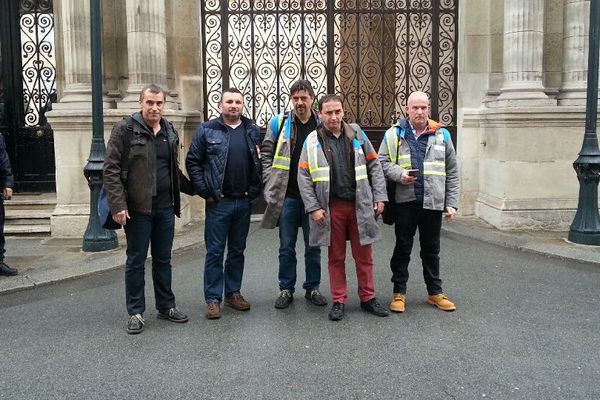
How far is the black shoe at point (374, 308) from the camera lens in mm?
5289

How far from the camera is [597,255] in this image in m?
7.33

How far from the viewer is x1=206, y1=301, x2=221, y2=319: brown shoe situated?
526 centimetres

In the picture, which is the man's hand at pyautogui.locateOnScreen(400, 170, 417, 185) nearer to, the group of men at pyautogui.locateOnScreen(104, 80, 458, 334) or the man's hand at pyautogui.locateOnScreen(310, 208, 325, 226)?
the group of men at pyautogui.locateOnScreen(104, 80, 458, 334)

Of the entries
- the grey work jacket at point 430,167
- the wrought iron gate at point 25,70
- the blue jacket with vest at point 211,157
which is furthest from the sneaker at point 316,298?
the wrought iron gate at point 25,70

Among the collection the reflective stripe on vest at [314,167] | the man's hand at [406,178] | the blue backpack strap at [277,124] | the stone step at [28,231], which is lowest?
the stone step at [28,231]

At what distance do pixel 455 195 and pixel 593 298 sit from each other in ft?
5.75

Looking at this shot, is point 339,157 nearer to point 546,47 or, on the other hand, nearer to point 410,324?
point 410,324

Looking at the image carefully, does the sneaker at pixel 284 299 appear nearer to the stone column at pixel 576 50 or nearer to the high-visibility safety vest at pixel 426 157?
the high-visibility safety vest at pixel 426 157

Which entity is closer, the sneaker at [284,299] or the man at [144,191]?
the man at [144,191]

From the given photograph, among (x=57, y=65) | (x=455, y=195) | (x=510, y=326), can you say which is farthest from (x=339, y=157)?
(x=57, y=65)

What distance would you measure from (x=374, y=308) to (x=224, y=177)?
5.57 feet

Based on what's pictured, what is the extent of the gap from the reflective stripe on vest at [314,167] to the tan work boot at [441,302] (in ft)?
4.88

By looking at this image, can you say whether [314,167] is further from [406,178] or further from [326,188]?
[406,178]

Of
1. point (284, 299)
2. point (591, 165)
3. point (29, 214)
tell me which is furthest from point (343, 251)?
point (29, 214)
